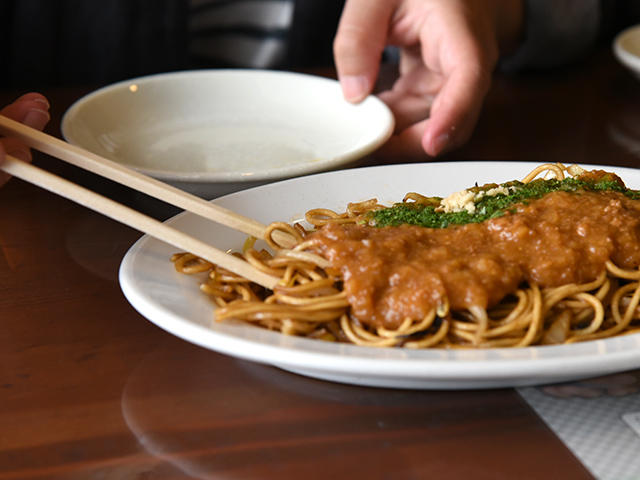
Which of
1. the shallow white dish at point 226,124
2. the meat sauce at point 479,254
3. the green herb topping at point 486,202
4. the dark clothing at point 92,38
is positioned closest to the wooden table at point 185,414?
the meat sauce at point 479,254

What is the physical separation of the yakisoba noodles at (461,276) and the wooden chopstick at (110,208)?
9 centimetres

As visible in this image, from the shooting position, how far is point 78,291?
1.48 m

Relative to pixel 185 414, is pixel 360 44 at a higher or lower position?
higher

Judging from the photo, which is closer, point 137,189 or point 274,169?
point 137,189

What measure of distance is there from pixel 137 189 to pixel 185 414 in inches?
19.4

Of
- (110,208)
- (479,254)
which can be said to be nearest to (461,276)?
(479,254)

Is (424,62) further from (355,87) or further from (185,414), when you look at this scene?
(185,414)

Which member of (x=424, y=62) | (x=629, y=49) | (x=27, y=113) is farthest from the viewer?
(x=629, y=49)

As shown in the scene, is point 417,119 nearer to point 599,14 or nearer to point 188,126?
point 188,126

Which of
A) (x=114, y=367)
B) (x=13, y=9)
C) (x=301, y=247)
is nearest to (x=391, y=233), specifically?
(x=301, y=247)

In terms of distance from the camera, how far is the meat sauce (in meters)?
1.19

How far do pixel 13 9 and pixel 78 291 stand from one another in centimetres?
216

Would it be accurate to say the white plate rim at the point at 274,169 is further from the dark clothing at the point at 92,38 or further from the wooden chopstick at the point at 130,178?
the dark clothing at the point at 92,38

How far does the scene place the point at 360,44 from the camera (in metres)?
2.39
